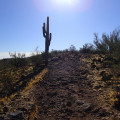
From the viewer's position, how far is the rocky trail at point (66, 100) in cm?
605

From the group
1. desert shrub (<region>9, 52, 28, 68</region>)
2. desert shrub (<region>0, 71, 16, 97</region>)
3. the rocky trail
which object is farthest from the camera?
desert shrub (<region>9, 52, 28, 68</region>)

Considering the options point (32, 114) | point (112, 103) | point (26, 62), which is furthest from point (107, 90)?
point (26, 62)

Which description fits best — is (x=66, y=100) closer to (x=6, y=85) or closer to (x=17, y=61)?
(x=6, y=85)

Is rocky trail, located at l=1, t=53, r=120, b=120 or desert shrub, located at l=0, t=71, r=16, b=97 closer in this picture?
rocky trail, located at l=1, t=53, r=120, b=120

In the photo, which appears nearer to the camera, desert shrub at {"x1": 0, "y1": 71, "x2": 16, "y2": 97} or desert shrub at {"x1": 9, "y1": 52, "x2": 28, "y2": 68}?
desert shrub at {"x1": 0, "y1": 71, "x2": 16, "y2": 97}

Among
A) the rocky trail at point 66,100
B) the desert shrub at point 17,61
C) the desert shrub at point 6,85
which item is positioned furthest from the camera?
the desert shrub at point 17,61

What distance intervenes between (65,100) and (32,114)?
5.26ft

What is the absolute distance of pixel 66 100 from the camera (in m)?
7.31

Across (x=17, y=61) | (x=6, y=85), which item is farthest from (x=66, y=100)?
(x=17, y=61)

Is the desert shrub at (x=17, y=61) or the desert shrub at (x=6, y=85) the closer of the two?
the desert shrub at (x=6, y=85)

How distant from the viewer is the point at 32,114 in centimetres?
621

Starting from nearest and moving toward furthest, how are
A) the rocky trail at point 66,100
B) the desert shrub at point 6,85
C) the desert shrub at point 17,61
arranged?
the rocky trail at point 66,100
the desert shrub at point 6,85
the desert shrub at point 17,61

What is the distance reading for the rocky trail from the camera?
6.05 m

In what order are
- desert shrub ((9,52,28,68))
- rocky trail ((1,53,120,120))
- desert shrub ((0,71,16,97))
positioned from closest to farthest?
rocky trail ((1,53,120,120)) < desert shrub ((0,71,16,97)) < desert shrub ((9,52,28,68))
